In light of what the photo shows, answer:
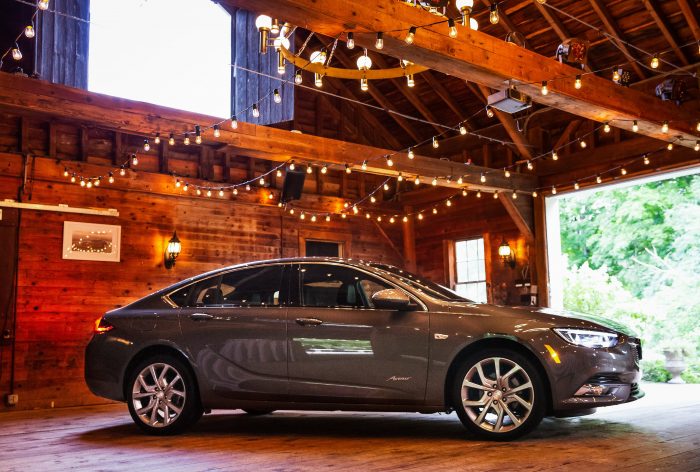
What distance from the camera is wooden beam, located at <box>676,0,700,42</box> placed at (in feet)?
28.1

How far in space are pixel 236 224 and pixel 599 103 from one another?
6002 millimetres

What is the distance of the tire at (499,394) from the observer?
14.7 feet

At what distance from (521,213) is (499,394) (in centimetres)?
696

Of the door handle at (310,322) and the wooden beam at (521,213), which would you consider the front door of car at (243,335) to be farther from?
the wooden beam at (521,213)

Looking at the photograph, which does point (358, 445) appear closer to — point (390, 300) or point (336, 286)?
point (390, 300)

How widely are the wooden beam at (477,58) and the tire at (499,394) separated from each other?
2.52 meters

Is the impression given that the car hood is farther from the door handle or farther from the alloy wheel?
the door handle

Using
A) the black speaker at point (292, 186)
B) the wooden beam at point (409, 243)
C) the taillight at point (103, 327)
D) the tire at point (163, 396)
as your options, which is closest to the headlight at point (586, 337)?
the tire at point (163, 396)

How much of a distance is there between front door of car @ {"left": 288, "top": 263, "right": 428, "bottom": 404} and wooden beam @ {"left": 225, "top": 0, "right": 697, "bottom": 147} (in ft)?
6.16

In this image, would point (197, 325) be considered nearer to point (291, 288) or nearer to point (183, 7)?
point (291, 288)

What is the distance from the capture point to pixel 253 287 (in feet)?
17.3

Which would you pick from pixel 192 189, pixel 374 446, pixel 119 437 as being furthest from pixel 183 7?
pixel 374 446

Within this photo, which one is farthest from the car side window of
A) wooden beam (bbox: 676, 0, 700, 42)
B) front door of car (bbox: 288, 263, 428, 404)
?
wooden beam (bbox: 676, 0, 700, 42)

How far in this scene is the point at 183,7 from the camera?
11.0m
